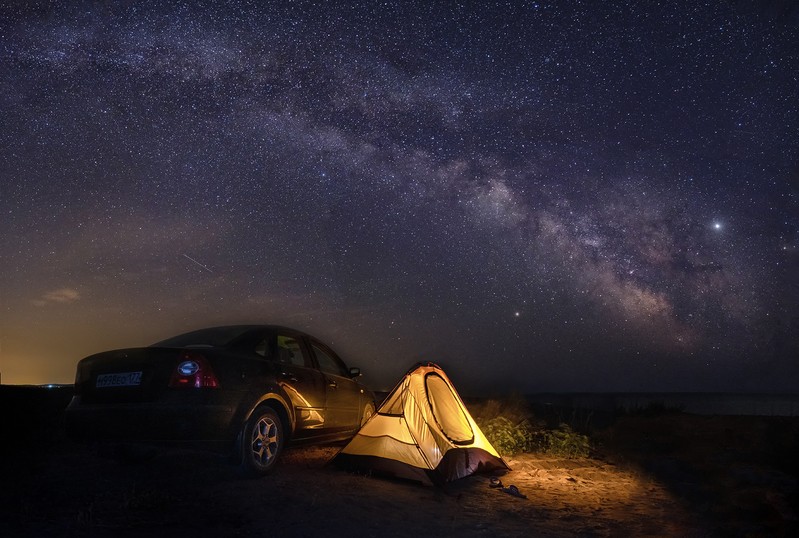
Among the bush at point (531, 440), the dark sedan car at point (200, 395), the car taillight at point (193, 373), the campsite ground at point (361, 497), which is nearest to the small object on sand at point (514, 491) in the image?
the campsite ground at point (361, 497)

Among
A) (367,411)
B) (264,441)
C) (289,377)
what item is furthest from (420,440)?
(367,411)

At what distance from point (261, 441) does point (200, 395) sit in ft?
3.16

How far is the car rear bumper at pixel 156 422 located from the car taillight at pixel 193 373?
0.21 m

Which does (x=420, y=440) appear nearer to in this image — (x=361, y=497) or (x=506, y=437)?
(x=361, y=497)

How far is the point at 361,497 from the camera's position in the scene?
602 centimetres

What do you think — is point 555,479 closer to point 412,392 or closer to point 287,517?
point 412,392

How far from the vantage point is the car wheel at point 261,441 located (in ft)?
20.3

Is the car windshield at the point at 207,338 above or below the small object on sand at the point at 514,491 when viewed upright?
above

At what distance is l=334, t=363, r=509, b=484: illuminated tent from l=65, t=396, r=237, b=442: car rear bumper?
195 cm

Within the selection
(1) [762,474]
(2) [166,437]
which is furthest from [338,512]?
(1) [762,474]

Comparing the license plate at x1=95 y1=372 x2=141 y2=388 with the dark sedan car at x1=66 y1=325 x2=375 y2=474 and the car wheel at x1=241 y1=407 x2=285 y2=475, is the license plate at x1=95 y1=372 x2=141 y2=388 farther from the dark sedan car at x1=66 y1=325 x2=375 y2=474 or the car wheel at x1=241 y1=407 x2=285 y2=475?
the car wheel at x1=241 y1=407 x2=285 y2=475

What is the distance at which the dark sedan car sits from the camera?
583 centimetres

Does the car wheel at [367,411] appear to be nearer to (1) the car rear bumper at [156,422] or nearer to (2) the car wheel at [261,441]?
(2) the car wheel at [261,441]

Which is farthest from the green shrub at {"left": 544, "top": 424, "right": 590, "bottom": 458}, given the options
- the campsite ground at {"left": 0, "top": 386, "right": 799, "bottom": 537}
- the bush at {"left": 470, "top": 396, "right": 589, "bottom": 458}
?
the campsite ground at {"left": 0, "top": 386, "right": 799, "bottom": 537}
